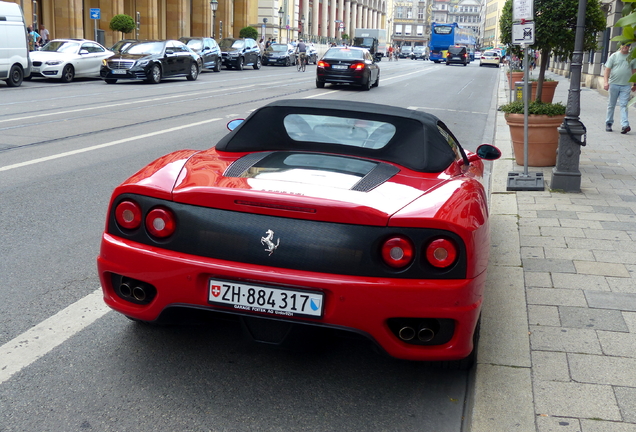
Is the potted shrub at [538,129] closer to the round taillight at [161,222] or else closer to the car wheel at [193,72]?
the round taillight at [161,222]

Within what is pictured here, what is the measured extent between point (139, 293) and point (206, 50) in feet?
106

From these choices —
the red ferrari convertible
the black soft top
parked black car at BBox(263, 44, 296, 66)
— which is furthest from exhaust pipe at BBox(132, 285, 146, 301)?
parked black car at BBox(263, 44, 296, 66)

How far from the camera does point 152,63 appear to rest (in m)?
25.5

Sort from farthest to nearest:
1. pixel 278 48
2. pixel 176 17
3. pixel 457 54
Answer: pixel 457 54 < pixel 176 17 < pixel 278 48

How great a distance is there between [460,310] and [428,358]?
25 centimetres

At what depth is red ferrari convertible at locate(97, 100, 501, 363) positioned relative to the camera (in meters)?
3.04

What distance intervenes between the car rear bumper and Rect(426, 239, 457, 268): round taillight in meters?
0.08

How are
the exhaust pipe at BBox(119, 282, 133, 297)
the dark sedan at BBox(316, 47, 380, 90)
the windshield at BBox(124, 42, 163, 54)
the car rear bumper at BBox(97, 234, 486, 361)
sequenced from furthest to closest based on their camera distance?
the windshield at BBox(124, 42, 163, 54) < the dark sedan at BBox(316, 47, 380, 90) < the exhaust pipe at BBox(119, 282, 133, 297) < the car rear bumper at BBox(97, 234, 486, 361)

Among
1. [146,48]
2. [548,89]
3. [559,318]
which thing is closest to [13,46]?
[146,48]

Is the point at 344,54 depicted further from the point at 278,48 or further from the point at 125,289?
the point at 278,48

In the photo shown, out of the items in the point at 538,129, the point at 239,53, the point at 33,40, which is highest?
the point at 33,40

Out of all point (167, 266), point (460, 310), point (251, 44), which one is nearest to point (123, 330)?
point (167, 266)

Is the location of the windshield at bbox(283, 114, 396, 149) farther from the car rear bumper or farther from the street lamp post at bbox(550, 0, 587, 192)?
the street lamp post at bbox(550, 0, 587, 192)

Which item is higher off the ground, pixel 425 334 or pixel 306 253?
pixel 306 253
